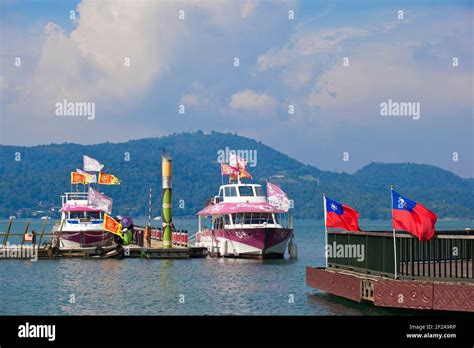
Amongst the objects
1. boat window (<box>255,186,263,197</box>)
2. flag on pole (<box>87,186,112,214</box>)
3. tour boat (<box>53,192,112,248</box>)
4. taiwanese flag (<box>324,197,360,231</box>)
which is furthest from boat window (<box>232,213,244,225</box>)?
taiwanese flag (<box>324,197,360,231</box>)

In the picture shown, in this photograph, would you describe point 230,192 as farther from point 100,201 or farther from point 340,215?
point 340,215

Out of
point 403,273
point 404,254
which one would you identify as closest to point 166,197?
point 404,254

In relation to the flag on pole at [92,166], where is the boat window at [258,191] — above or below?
below

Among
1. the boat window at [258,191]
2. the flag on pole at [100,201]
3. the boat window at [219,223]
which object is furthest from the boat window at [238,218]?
the flag on pole at [100,201]

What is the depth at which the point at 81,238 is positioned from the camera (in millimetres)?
70938

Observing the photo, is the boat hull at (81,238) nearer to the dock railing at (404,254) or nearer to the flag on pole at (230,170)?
the flag on pole at (230,170)

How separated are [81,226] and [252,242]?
51.2 ft

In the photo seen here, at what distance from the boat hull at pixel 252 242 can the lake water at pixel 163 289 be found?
1.03 meters

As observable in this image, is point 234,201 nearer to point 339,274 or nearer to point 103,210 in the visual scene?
point 103,210

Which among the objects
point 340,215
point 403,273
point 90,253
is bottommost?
point 90,253

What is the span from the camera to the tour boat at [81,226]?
232 ft

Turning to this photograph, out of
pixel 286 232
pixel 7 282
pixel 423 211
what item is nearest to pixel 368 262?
pixel 423 211

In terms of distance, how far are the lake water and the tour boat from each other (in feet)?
25.0

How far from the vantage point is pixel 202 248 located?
6738cm
